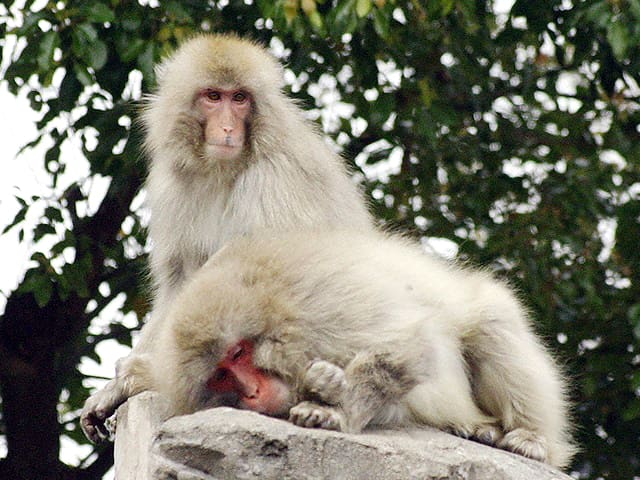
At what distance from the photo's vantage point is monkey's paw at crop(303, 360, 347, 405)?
4.42 meters

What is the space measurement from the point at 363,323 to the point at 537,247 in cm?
451

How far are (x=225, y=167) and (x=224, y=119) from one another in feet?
0.78

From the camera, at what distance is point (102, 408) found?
5473 mm

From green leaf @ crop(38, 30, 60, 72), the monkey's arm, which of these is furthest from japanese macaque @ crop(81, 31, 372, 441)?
green leaf @ crop(38, 30, 60, 72)

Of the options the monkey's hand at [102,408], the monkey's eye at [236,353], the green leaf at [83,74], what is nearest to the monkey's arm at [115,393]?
the monkey's hand at [102,408]

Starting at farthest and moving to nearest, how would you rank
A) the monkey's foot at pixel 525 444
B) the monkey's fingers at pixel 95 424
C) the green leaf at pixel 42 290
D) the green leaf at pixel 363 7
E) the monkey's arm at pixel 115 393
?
the green leaf at pixel 42 290
the green leaf at pixel 363 7
the monkey's fingers at pixel 95 424
the monkey's arm at pixel 115 393
the monkey's foot at pixel 525 444

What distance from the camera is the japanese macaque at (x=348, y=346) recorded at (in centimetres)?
450

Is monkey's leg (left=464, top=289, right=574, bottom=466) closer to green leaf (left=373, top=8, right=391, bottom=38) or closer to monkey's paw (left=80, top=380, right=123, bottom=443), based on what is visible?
monkey's paw (left=80, top=380, right=123, bottom=443)

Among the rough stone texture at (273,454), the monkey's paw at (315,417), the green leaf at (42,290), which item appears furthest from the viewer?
the green leaf at (42,290)

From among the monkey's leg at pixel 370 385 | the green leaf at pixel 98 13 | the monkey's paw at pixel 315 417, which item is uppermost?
the green leaf at pixel 98 13

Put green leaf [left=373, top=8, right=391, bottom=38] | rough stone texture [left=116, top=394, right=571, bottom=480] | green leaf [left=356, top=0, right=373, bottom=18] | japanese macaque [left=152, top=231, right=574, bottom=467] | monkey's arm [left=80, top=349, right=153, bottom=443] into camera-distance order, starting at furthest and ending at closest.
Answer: green leaf [left=373, top=8, right=391, bottom=38]
green leaf [left=356, top=0, right=373, bottom=18]
monkey's arm [left=80, top=349, right=153, bottom=443]
japanese macaque [left=152, top=231, right=574, bottom=467]
rough stone texture [left=116, top=394, right=571, bottom=480]

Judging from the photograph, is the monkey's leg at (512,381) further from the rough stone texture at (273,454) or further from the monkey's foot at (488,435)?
the rough stone texture at (273,454)

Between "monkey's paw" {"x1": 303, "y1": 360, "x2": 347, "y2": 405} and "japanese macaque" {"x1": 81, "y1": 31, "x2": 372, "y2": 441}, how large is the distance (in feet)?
5.30

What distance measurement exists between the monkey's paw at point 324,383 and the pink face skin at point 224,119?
190 cm
